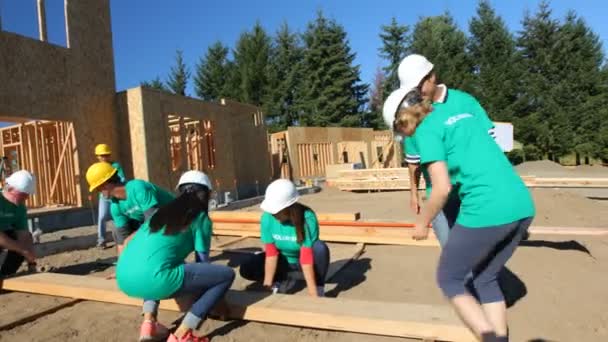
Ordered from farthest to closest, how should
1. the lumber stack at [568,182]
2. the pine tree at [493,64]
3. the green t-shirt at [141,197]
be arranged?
the pine tree at [493,64]
the lumber stack at [568,182]
the green t-shirt at [141,197]

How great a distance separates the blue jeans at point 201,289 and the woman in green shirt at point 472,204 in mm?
1394

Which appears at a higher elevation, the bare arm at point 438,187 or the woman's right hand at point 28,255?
the bare arm at point 438,187

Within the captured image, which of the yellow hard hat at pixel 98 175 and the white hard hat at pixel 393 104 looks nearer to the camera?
the white hard hat at pixel 393 104

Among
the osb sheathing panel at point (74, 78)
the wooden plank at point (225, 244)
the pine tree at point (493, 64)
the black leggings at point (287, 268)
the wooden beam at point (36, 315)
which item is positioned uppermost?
the pine tree at point (493, 64)

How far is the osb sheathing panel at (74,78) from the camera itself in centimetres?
870

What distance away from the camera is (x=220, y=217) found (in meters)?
7.29

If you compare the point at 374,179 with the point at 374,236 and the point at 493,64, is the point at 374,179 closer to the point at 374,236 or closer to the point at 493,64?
the point at 374,236

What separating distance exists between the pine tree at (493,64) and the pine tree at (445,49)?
0.75 m

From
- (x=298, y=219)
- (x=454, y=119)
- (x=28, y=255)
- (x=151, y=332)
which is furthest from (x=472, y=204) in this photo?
(x=28, y=255)

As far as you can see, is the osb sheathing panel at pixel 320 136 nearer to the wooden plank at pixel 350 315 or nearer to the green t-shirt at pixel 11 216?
the green t-shirt at pixel 11 216

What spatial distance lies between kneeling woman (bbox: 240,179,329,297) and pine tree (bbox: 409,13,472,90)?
86.1 feet

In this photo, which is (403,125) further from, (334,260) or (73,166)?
(73,166)

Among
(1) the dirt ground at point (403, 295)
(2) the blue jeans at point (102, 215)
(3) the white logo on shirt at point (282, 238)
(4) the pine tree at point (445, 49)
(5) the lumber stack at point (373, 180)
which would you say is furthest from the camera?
(4) the pine tree at point (445, 49)

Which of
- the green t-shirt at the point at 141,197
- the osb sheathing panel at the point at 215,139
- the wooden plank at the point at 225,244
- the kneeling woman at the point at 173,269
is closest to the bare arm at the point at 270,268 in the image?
the kneeling woman at the point at 173,269
